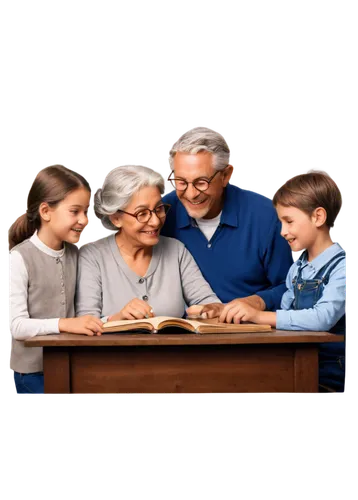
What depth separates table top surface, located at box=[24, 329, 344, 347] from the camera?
4336mm

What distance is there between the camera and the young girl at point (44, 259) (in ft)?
15.5

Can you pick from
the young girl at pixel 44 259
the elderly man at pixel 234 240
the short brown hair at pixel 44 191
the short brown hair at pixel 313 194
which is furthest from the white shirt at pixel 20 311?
the short brown hair at pixel 313 194

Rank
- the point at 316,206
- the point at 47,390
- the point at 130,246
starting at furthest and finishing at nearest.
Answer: the point at 130,246
the point at 316,206
the point at 47,390

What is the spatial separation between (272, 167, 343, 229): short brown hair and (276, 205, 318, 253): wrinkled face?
3 centimetres

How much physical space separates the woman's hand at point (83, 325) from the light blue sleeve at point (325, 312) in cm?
98

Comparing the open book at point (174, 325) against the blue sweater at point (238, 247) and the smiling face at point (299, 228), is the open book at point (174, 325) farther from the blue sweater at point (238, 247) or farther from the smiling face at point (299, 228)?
the blue sweater at point (238, 247)

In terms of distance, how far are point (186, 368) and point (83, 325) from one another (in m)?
0.58

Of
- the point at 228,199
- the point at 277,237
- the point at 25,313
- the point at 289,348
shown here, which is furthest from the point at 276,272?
the point at 25,313

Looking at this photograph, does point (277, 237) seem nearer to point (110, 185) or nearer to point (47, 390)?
point (110, 185)

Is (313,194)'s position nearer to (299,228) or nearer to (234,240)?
(299,228)

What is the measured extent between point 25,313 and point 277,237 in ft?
5.41

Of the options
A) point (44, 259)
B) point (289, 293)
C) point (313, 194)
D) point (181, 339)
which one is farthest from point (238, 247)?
point (44, 259)

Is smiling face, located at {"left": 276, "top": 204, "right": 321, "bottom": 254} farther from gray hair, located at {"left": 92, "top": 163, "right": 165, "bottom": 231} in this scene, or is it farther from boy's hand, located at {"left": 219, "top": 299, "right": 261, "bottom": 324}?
gray hair, located at {"left": 92, "top": 163, "right": 165, "bottom": 231}

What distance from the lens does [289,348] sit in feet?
14.8
